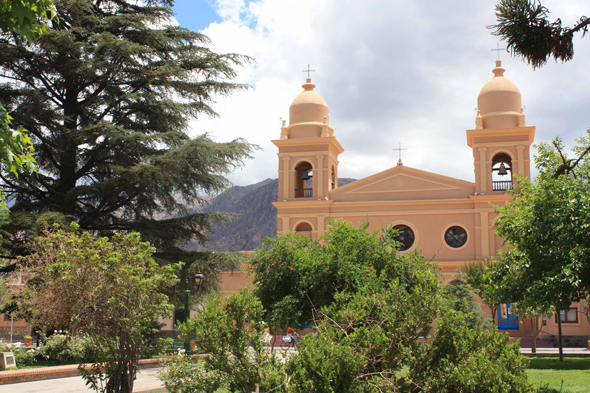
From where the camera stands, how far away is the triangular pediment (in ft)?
95.9

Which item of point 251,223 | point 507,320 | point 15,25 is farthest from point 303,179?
point 251,223

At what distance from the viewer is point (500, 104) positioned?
2933 cm

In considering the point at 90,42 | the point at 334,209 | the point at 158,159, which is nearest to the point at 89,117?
the point at 90,42

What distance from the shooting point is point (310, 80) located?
32594 mm

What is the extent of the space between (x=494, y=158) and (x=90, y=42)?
2035 cm

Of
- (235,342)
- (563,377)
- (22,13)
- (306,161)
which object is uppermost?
(306,161)

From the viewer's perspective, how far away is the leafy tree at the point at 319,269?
10.2 metres

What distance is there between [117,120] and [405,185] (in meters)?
15.5

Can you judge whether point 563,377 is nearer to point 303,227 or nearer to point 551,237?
point 551,237

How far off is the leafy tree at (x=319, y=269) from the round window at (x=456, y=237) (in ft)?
60.5

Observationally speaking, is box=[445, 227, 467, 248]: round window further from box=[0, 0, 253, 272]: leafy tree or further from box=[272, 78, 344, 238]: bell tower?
box=[0, 0, 253, 272]: leafy tree

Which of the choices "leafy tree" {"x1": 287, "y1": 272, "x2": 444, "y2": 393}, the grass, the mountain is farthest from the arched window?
the mountain

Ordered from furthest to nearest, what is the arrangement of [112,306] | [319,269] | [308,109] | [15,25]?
1. [308,109]
2. [319,269]
3. [112,306]
4. [15,25]

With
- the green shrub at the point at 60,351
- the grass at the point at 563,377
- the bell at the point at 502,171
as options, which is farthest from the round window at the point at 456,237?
the green shrub at the point at 60,351
